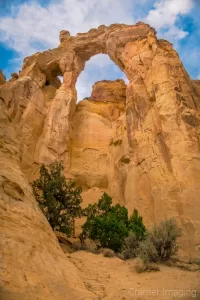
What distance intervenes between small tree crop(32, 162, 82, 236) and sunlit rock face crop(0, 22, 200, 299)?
349 centimetres

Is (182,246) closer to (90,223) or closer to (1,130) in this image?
(90,223)

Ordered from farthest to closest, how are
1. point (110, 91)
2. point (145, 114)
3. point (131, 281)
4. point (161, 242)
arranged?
Result: point (110, 91), point (145, 114), point (161, 242), point (131, 281)

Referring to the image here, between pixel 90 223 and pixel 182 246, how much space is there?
4.64 meters

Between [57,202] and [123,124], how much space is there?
1228cm

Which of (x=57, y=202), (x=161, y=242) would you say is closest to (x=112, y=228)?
(x=161, y=242)

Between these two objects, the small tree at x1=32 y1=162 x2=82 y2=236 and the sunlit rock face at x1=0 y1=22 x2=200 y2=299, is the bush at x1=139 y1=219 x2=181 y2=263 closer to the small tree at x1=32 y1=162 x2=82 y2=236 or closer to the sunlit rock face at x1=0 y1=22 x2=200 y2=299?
the sunlit rock face at x1=0 y1=22 x2=200 y2=299

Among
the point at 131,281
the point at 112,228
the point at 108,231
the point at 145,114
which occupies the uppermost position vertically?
the point at 145,114

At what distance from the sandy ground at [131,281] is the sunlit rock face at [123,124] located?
14.6 ft

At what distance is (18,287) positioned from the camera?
17.4 feet

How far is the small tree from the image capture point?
1427 cm

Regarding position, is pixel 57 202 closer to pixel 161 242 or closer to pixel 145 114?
pixel 161 242

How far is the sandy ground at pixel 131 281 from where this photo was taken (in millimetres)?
6984

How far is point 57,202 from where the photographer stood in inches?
580

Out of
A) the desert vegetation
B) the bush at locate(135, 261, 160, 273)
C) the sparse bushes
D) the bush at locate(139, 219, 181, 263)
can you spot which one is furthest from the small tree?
the bush at locate(135, 261, 160, 273)
